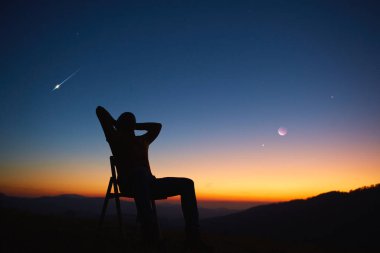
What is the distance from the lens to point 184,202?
4340 mm

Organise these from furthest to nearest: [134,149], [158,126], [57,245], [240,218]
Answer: [240,218]
[158,126]
[134,149]
[57,245]

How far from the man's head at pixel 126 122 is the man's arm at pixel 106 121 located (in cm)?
16

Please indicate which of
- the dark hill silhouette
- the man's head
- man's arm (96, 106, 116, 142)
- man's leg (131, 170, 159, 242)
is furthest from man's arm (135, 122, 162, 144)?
the dark hill silhouette

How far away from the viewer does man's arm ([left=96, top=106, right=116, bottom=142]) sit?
4.81 meters

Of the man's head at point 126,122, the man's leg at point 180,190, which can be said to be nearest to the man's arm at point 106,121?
the man's head at point 126,122

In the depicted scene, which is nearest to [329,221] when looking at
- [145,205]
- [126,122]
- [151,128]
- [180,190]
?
[151,128]

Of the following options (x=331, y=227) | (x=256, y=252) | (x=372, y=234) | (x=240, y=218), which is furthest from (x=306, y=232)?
(x=256, y=252)

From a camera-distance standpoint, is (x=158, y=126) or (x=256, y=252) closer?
(x=256, y=252)

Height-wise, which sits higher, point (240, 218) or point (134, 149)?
point (134, 149)

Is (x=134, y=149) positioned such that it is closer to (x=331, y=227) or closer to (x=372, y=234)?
(x=372, y=234)

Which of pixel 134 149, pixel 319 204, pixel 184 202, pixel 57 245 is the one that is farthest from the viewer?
pixel 319 204

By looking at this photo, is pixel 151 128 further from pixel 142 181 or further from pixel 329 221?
pixel 329 221

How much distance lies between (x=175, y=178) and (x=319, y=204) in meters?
74.2

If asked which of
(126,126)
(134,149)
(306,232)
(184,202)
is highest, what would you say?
(126,126)
